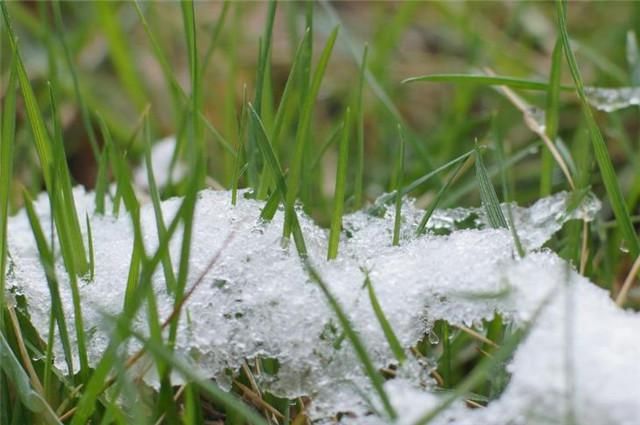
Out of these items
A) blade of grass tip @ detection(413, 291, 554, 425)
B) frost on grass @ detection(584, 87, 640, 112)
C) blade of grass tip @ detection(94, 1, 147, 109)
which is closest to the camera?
blade of grass tip @ detection(413, 291, 554, 425)

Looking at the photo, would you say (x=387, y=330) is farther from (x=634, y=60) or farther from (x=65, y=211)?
(x=634, y=60)

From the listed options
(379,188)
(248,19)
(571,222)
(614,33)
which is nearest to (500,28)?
(614,33)

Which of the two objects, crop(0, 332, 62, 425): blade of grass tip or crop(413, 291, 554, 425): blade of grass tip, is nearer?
crop(413, 291, 554, 425): blade of grass tip

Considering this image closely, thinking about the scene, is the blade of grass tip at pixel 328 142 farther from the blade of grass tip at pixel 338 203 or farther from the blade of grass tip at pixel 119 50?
the blade of grass tip at pixel 119 50

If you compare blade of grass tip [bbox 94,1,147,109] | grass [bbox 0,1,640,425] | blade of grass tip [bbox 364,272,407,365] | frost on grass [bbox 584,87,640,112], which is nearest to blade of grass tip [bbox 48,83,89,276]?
grass [bbox 0,1,640,425]

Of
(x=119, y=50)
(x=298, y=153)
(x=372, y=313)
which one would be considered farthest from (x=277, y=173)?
(x=119, y=50)

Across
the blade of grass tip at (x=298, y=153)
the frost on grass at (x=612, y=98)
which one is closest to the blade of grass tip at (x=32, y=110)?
the blade of grass tip at (x=298, y=153)

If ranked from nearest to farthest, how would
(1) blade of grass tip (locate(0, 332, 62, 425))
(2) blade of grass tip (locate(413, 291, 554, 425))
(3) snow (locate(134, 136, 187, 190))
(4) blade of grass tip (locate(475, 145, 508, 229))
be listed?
(2) blade of grass tip (locate(413, 291, 554, 425)) < (1) blade of grass tip (locate(0, 332, 62, 425)) < (4) blade of grass tip (locate(475, 145, 508, 229)) < (3) snow (locate(134, 136, 187, 190))

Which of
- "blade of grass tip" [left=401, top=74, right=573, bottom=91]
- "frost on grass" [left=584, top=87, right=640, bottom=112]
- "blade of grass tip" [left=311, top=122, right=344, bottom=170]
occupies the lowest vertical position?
"frost on grass" [left=584, top=87, right=640, bottom=112]

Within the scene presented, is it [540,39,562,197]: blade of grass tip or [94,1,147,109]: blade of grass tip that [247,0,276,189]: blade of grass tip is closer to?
[540,39,562,197]: blade of grass tip
